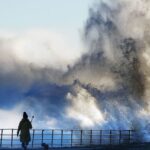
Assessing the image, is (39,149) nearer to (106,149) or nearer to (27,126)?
(106,149)

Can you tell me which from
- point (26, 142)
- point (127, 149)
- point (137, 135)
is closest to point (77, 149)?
point (127, 149)

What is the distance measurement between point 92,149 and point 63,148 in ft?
7.48

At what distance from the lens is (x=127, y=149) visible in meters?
30.9

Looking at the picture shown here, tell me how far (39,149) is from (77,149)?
220cm

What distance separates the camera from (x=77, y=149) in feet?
104

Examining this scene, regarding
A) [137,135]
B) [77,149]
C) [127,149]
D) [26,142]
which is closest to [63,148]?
[77,149]

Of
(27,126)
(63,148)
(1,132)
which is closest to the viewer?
(27,126)

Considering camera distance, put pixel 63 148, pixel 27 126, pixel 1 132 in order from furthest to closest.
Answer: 1. pixel 63 148
2. pixel 1 132
3. pixel 27 126

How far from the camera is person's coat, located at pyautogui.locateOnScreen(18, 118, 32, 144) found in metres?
26.3

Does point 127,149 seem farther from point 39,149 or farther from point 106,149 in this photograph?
point 39,149

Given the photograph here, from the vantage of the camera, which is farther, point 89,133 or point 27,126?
point 89,133

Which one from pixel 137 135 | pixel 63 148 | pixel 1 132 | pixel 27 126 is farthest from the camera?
pixel 137 135

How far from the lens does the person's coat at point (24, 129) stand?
2628 cm

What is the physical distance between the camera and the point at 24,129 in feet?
86.5
